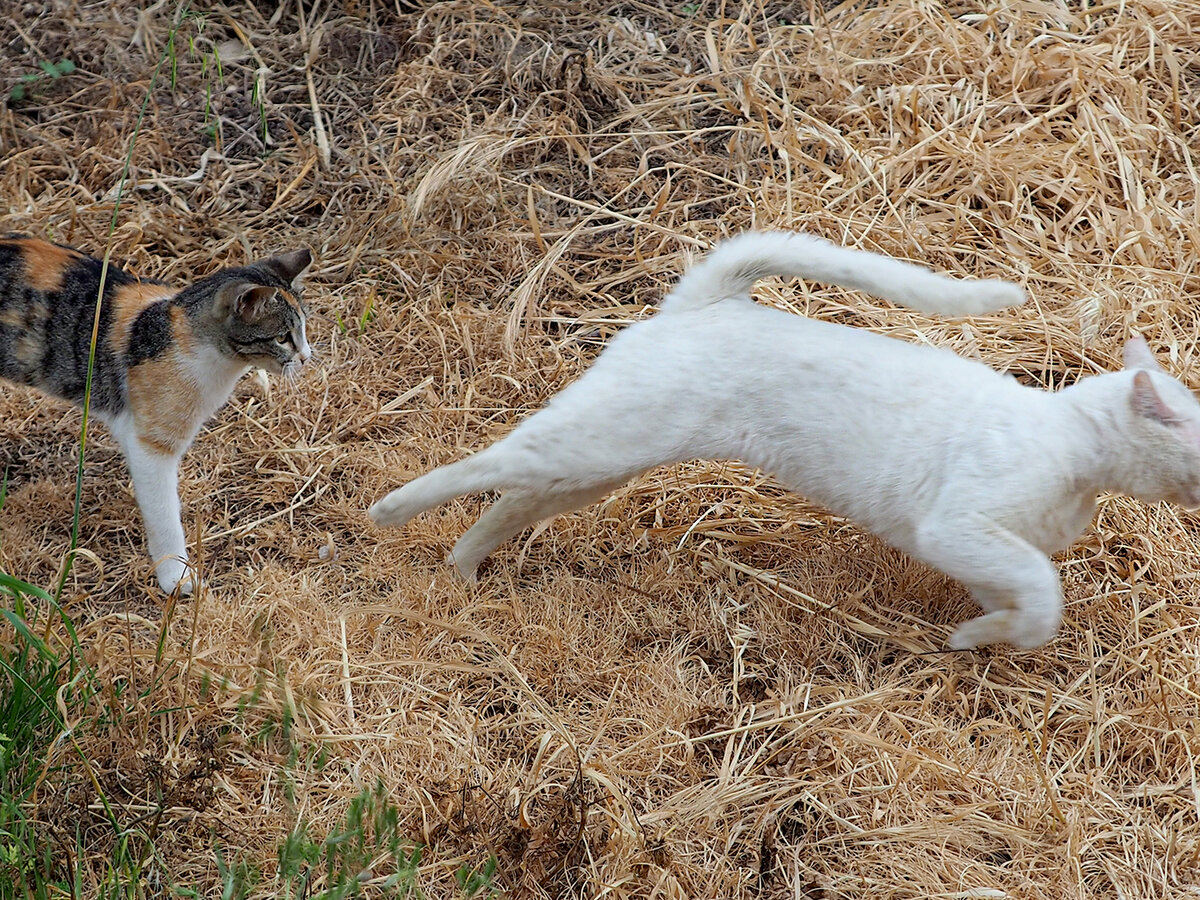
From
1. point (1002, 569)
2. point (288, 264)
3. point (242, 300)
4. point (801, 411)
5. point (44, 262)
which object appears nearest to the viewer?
point (1002, 569)

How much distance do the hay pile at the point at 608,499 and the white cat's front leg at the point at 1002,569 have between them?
25 centimetres

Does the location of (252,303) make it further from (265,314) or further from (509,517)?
(509,517)

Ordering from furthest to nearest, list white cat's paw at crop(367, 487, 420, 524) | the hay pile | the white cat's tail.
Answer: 1. white cat's paw at crop(367, 487, 420, 524)
2. the white cat's tail
3. the hay pile

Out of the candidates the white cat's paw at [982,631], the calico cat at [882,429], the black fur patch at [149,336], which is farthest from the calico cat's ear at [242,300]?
the white cat's paw at [982,631]

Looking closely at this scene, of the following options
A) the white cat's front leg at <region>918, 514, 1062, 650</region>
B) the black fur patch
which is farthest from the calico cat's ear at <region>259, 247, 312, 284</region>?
the white cat's front leg at <region>918, 514, 1062, 650</region>

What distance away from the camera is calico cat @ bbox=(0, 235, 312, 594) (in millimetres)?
3109

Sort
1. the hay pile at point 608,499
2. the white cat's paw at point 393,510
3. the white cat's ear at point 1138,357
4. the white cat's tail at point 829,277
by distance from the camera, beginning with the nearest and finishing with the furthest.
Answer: the hay pile at point 608,499, the white cat's tail at point 829,277, the white cat's ear at point 1138,357, the white cat's paw at point 393,510

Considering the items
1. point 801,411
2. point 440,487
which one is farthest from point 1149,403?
point 440,487

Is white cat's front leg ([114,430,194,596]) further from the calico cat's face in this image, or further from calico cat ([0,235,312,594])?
the calico cat's face

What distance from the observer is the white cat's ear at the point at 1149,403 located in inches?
102

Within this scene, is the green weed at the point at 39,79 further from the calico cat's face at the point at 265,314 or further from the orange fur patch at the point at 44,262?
the calico cat's face at the point at 265,314

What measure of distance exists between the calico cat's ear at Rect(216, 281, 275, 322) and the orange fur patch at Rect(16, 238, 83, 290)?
47cm

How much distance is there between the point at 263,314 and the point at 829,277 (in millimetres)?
1518

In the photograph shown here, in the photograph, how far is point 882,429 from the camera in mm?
2703
